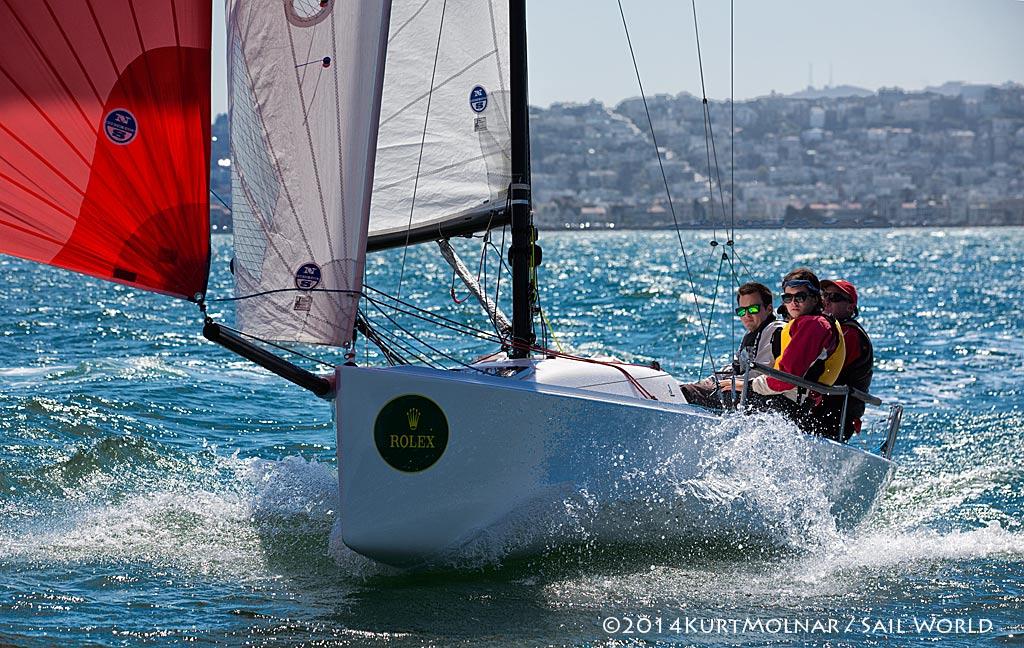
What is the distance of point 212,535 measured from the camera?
561cm

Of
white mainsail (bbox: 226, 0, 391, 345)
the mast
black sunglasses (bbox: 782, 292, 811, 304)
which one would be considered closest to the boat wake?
black sunglasses (bbox: 782, 292, 811, 304)

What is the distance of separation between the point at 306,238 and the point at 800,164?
105327 mm

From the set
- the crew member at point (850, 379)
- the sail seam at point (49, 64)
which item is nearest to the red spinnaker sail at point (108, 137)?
the sail seam at point (49, 64)

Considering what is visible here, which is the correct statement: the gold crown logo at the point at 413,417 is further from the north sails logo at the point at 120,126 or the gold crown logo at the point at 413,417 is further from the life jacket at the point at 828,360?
the life jacket at the point at 828,360

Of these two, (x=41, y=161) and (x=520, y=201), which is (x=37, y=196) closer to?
(x=41, y=161)

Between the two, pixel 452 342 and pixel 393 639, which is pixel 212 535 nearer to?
pixel 393 639

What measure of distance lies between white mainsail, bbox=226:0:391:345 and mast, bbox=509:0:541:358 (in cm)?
109

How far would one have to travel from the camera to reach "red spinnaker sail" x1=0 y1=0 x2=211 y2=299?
449 cm

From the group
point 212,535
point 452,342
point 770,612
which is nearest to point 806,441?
point 770,612

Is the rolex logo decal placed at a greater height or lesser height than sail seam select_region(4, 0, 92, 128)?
lesser

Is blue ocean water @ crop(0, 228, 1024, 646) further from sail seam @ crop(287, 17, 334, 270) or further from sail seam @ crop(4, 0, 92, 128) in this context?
sail seam @ crop(4, 0, 92, 128)

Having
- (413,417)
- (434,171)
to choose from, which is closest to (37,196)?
(413,417)

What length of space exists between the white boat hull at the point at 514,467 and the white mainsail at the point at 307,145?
1.45ft

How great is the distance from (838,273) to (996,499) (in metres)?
29.5
